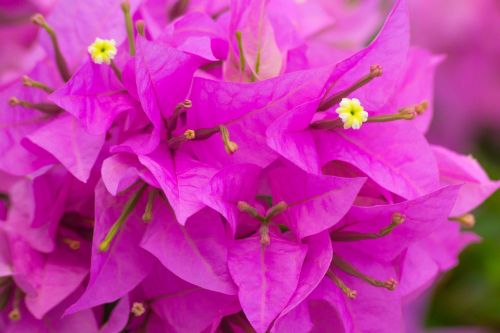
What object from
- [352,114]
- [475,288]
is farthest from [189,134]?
[475,288]

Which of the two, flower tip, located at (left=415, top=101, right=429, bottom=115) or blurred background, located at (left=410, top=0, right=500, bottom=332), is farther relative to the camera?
blurred background, located at (left=410, top=0, right=500, bottom=332)

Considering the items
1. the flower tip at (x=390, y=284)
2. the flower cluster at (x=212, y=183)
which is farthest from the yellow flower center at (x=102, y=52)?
the flower tip at (x=390, y=284)

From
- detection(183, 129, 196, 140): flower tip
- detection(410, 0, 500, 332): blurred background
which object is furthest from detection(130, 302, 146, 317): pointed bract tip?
detection(410, 0, 500, 332): blurred background

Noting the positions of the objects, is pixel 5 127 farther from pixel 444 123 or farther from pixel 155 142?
pixel 444 123

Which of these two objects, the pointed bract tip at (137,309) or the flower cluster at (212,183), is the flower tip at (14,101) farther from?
the pointed bract tip at (137,309)

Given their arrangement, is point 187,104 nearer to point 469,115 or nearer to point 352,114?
point 352,114

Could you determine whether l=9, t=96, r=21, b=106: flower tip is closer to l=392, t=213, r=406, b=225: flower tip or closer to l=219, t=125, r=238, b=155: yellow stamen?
l=219, t=125, r=238, b=155: yellow stamen
